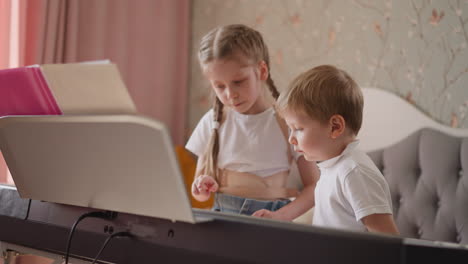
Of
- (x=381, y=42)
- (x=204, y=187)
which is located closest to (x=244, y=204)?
(x=204, y=187)

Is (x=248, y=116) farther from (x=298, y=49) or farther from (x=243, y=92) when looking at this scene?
(x=298, y=49)

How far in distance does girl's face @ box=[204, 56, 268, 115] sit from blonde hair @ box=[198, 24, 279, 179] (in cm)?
2

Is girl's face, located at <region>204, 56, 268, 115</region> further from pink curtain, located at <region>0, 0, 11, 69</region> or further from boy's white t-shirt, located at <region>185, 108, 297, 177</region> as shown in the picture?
pink curtain, located at <region>0, 0, 11, 69</region>

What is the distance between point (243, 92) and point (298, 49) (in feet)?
4.67

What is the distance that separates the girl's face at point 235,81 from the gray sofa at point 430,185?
0.95 m

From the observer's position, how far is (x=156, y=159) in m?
0.64

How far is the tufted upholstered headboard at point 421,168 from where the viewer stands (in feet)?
6.53

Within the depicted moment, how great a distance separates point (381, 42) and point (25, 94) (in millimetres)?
2052

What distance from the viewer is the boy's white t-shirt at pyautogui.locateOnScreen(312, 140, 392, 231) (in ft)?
3.18

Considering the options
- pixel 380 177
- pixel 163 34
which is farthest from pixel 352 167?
pixel 163 34

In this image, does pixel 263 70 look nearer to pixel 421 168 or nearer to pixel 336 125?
pixel 336 125

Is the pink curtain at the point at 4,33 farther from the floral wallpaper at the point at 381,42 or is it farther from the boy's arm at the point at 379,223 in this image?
the boy's arm at the point at 379,223

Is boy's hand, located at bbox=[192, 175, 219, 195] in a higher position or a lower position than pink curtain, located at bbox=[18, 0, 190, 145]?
lower

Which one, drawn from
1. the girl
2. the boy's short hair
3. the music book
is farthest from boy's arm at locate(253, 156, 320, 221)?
the music book
